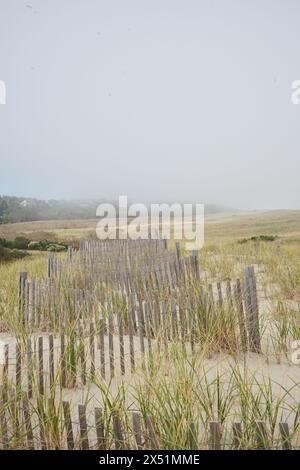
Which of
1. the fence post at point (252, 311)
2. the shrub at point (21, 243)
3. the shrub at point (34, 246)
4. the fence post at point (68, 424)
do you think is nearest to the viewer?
the fence post at point (68, 424)

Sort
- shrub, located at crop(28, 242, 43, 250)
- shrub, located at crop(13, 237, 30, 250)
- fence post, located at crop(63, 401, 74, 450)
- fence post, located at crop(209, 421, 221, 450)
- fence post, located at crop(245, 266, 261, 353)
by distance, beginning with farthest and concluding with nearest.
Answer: shrub, located at crop(28, 242, 43, 250) < shrub, located at crop(13, 237, 30, 250) < fence post, located at crop(245, 266, 261, 353) < fence post, located at crop(63, 401, 74, 450) < fence post, located at crop(209, 421, 221, 450)

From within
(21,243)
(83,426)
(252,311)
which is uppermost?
(21,243)

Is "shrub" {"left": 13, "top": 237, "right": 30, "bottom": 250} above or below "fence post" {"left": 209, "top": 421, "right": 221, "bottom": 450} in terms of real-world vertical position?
above

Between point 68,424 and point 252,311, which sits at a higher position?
point 252,311

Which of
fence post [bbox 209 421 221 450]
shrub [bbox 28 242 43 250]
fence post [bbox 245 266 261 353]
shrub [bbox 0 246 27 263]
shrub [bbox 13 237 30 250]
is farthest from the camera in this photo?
shrub [bbox 28 242 43 250]

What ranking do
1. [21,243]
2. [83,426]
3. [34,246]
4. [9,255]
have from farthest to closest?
[34,246], [21,243], [9,255], [83,426]

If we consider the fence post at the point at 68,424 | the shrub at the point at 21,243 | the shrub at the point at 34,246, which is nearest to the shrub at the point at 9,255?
the shrub at the point at 21,243

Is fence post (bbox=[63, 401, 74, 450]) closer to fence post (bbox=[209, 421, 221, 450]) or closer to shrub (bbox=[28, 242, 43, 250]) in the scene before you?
fence post (bbox=[209, 421, 221, 450])

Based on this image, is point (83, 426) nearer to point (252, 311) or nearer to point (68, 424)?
point (68, 424)

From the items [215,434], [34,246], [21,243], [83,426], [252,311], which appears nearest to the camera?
[215,434]

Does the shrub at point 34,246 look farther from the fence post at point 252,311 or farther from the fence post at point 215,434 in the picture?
the fence post at point 215,434

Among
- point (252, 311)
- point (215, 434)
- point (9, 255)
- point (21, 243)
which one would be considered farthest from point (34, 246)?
point (215, 434)

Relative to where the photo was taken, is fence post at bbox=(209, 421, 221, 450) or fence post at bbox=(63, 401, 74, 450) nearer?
fence post at bbox=(209, 421, 221, 450)

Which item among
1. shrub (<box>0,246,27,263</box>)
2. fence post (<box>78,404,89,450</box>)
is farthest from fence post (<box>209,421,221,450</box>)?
shrub (<box>0,246,27,263</box>)
